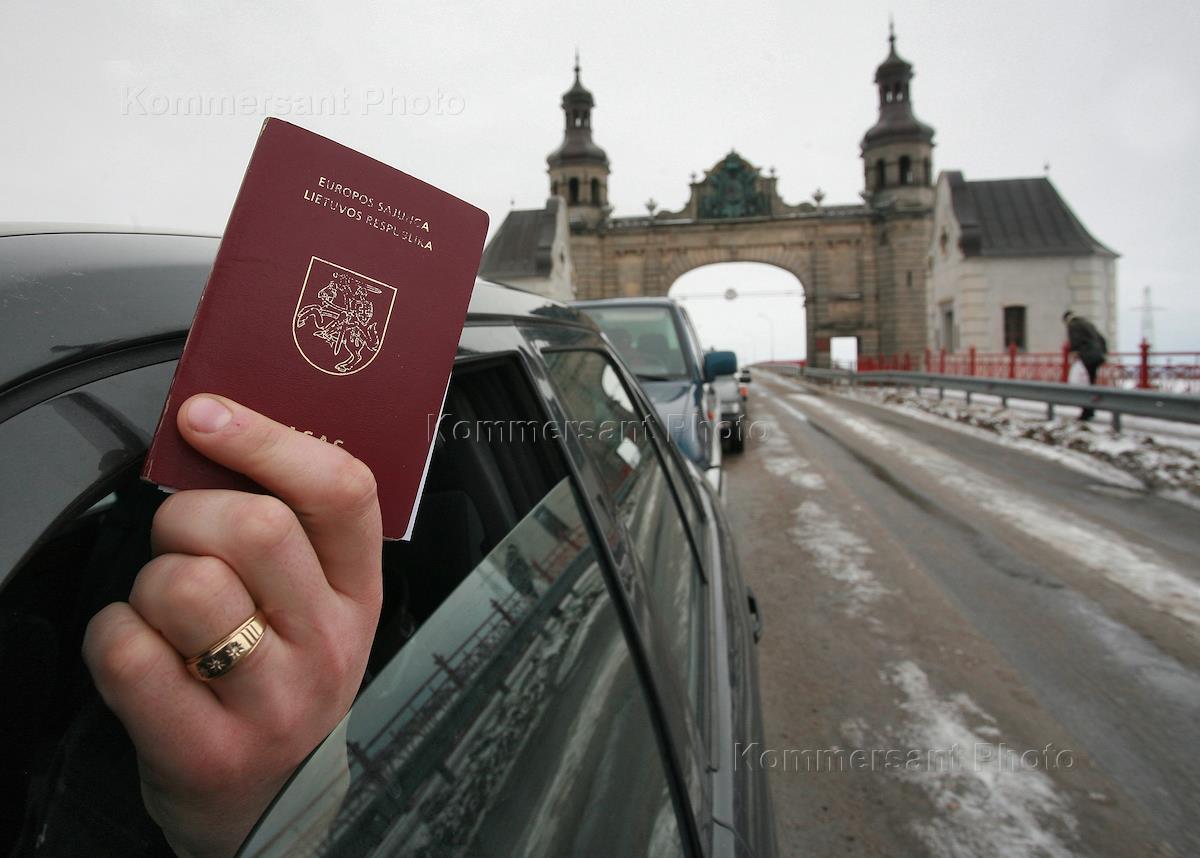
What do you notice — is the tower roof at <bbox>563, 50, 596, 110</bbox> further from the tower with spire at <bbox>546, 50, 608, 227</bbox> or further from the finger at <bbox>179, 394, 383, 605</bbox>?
the finger at <bbox>179, 394, 383, 605</bbox>

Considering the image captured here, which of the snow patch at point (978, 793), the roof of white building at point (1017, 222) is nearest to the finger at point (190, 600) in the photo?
the snow patch at point (978, 793)

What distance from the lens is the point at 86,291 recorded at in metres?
0.52

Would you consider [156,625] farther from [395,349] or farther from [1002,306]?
[1002,306]

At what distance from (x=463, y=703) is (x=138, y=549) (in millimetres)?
398

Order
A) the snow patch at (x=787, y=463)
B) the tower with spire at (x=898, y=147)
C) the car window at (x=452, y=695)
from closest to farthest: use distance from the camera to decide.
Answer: the car window at (x=452, y=695) → the snow patch at (x=787, y=463) → the tower with spire at (x=898, y=147)

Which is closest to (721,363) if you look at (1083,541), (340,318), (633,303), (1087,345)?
(633,303)

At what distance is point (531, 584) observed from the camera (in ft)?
3.59

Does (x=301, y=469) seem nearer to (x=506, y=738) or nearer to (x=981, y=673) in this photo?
(x=506, y=738)

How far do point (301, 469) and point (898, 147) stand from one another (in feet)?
175

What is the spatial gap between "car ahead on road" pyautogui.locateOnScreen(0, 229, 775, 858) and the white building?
28345 mm

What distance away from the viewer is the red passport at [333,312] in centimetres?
53

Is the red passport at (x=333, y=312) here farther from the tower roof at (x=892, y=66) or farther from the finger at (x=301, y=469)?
the tower roof at (x=892, y=66)

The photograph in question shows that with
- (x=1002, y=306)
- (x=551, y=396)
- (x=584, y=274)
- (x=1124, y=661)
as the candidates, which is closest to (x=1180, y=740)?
(x=1124, y=661)

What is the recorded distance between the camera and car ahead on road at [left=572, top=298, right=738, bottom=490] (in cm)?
511
